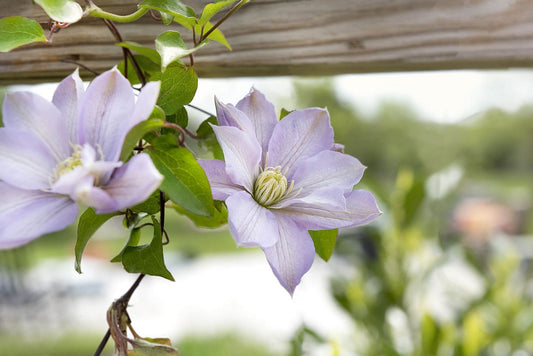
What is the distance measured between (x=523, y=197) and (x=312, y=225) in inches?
446

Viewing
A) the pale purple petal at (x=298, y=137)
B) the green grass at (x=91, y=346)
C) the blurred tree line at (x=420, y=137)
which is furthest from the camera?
the blurred tree line at (x=420, y=137)

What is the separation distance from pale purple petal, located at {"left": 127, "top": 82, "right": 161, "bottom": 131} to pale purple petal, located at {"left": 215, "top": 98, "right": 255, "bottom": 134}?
0.06 m

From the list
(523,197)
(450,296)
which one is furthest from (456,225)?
(450,296)

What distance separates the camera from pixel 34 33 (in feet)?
0.95

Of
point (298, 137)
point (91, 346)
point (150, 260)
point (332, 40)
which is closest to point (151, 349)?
point (150, 260)

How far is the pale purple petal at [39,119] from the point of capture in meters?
0.26

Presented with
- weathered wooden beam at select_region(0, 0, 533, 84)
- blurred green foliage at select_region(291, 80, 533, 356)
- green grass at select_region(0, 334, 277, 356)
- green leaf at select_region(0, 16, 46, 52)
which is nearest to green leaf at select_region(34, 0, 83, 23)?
green leaf at select_region(0, 16, 46, 52)

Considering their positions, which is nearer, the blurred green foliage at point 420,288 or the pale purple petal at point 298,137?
the pale purple petal at point 298,137

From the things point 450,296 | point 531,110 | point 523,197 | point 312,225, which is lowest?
point 523,197

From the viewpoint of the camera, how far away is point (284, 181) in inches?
11.7

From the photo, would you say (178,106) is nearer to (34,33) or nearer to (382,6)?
(34,33)

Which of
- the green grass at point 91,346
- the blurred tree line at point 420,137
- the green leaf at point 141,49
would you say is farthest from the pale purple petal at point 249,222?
the blurred tree line at point 420,137

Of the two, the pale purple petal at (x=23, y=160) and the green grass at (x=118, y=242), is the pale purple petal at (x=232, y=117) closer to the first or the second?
the pale purple petal at (x=23, y=160)

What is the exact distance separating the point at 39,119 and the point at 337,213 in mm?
168
